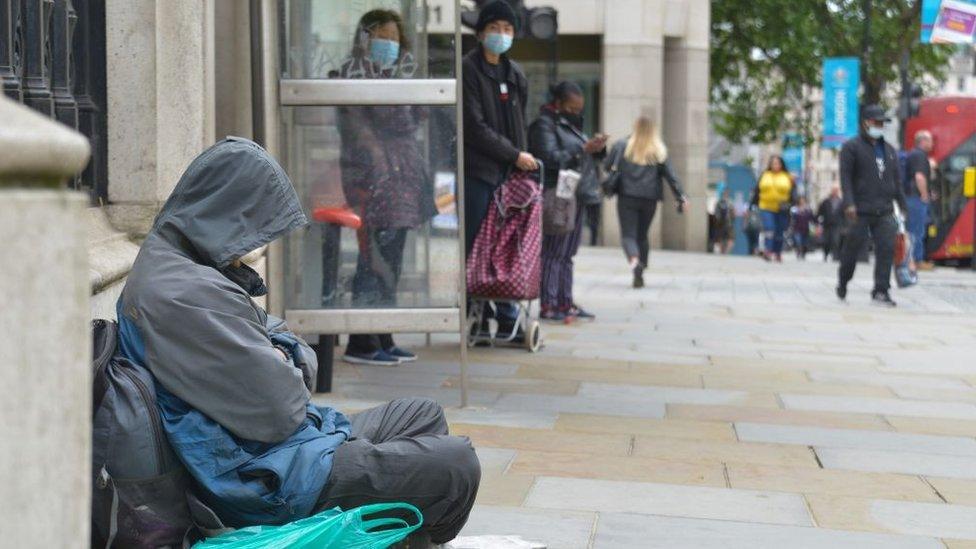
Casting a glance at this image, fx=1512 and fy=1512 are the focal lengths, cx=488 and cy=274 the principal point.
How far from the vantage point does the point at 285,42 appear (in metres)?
6.77

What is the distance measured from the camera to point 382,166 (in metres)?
6.91

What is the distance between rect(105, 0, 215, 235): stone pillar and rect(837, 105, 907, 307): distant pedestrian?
8.61 meters

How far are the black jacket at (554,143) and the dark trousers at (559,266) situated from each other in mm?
492

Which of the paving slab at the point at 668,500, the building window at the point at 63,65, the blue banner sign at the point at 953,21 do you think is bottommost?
the paving slab at the point at 668,500

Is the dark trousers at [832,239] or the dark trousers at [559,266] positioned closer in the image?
the dark trousers at [559,266]

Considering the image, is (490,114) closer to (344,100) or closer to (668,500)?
(344,100)

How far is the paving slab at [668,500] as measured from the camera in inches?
193

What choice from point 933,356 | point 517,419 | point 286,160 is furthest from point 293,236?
point 933,356

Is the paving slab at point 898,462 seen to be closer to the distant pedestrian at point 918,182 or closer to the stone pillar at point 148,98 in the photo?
the stone pillar at point 148,98

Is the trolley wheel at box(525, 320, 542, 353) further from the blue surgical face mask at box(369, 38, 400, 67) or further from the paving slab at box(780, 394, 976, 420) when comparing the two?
the blue surgical face mask at box(369, 38, 400, 67)

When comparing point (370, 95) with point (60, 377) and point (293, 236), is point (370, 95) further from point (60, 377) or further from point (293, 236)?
point (60, 377)

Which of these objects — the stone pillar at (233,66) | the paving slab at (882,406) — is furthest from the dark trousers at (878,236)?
the stone pillar at (233,66)

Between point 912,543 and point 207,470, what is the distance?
2303 mm

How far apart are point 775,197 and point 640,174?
9.81 metres
